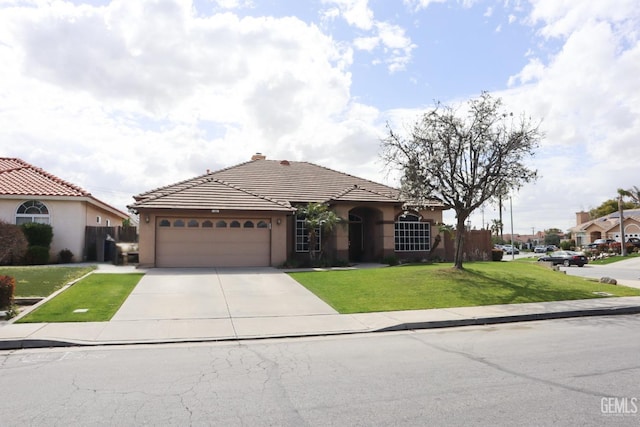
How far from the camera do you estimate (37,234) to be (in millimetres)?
21062

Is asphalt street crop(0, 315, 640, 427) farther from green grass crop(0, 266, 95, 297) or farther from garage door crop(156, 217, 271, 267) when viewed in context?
garage door crop(156, 217, 271, 267)

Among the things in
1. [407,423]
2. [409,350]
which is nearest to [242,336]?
[409,350]

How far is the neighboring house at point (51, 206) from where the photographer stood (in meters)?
21.9

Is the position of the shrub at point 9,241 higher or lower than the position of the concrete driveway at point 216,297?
higher

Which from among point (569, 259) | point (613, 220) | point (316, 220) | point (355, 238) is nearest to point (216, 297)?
point (316, 220)

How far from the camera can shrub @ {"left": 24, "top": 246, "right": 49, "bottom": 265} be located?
2055cm

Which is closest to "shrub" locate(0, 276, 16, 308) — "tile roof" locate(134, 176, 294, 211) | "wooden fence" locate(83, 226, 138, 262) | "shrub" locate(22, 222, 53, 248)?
"tile roof" locate(134, 176, 294, 211)

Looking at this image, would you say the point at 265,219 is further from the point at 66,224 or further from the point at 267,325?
the point at 267,325

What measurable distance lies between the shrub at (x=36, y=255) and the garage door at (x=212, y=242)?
202 inches

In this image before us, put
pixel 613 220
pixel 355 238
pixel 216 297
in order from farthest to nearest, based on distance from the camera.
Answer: pixel 613 220 → pixel 355 238 → pixel 216 297

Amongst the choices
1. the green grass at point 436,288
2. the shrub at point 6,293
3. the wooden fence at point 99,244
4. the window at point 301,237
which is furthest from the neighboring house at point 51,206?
the shrub at point 6,293

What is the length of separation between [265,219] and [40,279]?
988 centimetres

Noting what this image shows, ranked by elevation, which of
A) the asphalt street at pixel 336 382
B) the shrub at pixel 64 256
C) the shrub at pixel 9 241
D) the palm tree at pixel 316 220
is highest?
the palm tree at pixel 316 220

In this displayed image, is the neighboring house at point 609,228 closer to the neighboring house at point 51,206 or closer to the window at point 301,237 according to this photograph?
the window at point 301,237
